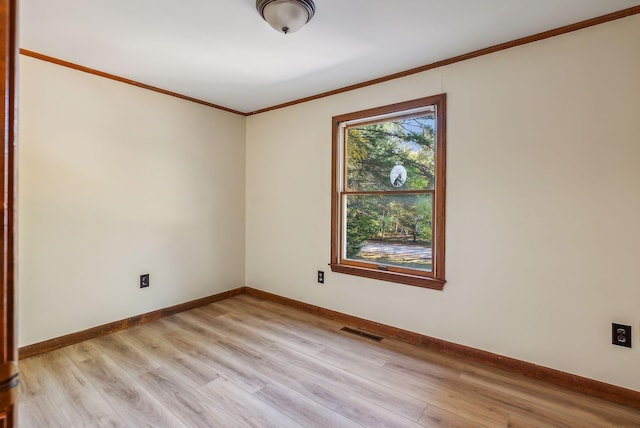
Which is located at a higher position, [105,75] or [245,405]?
[105,75]

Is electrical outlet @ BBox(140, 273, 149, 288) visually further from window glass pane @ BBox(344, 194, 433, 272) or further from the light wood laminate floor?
window glass pane @ BBox(344, 194, 433, 272)

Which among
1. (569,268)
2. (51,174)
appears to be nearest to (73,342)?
(51,174)

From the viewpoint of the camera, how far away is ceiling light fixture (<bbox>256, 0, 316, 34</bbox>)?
5.53ft

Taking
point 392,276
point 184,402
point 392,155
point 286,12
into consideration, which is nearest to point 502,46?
point 392,155

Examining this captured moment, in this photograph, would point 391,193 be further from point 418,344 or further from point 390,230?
point 418,344

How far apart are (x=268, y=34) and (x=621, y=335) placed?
2.89 m

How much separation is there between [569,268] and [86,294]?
3.65 metres

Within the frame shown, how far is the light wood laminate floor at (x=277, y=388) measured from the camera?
5.51ft

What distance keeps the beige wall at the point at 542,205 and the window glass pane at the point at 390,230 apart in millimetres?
224

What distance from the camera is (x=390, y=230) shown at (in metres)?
2.80

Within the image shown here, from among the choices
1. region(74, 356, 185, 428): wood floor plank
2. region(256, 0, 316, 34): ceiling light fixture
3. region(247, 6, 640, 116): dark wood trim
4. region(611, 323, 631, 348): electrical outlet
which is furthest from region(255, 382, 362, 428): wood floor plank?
region(247, 6, 640, 116): dark wood trim

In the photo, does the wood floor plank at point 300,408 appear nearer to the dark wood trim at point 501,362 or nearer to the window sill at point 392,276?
the dark wood trim at point 501,362

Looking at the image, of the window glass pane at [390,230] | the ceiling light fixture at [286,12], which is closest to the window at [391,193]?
the window glass pane at [390,230]

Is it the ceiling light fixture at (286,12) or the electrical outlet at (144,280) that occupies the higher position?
the ceiling light fixture at (286,12)
